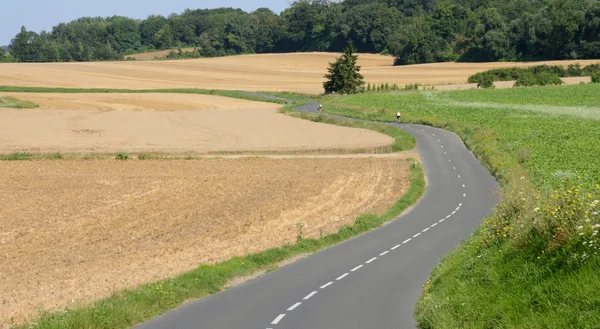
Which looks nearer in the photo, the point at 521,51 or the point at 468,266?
the point at 468,266

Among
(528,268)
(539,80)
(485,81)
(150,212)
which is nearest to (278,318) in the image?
(528,268)

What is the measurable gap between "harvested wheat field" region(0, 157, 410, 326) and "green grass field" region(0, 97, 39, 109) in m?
44.7

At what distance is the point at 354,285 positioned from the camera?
23.9 m

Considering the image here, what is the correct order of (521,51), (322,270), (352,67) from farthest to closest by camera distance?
(521,51)
(352,67)
(322,270)

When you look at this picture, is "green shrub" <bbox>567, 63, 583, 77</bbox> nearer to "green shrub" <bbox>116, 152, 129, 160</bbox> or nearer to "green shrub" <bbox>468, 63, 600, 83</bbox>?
"green shrub" <bbox>468, 63, 600, 83</bbox>

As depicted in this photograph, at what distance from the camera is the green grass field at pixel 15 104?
3880 inches

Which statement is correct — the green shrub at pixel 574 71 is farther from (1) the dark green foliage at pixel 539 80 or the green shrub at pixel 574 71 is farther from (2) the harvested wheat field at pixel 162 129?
(2) the harvested wheat field at pixel 162 129

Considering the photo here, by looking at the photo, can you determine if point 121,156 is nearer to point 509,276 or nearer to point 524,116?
point 524,116

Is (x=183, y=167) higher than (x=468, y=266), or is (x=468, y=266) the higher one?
(x=468, y=266)

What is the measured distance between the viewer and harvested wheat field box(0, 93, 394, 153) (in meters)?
67.9

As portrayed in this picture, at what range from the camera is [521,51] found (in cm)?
17412

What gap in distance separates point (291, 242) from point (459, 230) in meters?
7.71

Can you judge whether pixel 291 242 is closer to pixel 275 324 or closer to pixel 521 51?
pixel 275 324

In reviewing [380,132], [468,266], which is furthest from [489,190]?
[380,132]
